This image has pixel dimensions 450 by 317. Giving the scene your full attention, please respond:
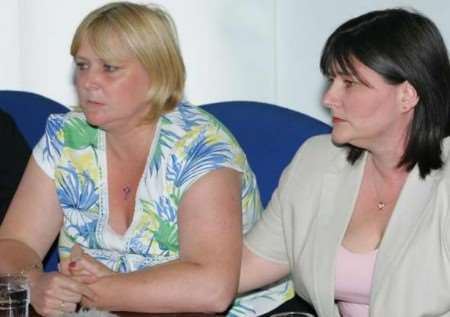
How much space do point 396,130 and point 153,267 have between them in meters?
0.67

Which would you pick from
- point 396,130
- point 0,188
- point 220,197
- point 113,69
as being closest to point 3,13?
point 0,188

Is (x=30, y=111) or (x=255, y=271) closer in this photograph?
(x=255, y=271)

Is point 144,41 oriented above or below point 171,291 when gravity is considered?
above

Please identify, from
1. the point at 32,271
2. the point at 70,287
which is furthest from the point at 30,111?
the point at 70,287

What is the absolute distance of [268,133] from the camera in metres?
3.01

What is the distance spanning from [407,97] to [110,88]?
0.80 m

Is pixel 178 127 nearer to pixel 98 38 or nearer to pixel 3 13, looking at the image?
pixel 98 38

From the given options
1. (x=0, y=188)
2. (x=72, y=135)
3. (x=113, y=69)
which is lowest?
(x=0, y=188)

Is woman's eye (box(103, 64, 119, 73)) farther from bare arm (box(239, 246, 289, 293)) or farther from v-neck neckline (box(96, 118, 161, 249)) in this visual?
bare arm (box(239, 246, 289, 293))

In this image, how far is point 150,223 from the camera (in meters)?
2.70

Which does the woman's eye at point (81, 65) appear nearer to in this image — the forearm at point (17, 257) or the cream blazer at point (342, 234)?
the forearm at point (17, 257)

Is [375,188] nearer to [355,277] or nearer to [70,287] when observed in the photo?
[355,277]

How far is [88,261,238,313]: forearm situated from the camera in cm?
241

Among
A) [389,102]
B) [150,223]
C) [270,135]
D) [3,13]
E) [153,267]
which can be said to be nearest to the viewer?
[389,102]
